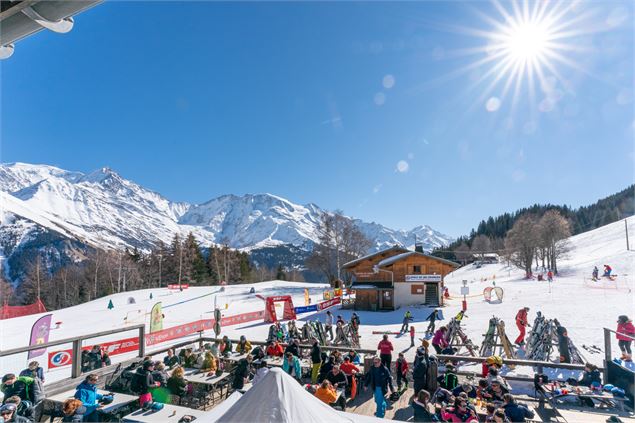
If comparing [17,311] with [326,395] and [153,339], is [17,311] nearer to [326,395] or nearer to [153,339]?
[153,339]

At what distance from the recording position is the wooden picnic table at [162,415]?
726 cm

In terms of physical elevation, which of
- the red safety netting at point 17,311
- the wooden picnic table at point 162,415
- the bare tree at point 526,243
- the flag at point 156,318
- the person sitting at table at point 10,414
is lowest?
the red safety netting at point 17,311

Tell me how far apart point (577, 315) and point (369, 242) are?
34.7 metres

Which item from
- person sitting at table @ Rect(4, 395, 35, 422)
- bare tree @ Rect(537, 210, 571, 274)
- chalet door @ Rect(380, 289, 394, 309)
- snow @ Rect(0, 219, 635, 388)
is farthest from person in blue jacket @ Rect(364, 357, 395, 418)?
bare tree @ Rect(537, 210, 571, 274)

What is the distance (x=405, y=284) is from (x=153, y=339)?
24019mm

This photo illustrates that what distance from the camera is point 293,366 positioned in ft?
34.4

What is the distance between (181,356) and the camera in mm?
12508

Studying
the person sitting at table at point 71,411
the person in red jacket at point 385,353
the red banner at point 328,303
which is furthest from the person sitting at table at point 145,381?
the red banner at point 328,303

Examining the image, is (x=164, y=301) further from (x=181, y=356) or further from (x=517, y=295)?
(x=517, y=295)

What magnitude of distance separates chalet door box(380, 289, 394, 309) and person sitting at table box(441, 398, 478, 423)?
26.7m

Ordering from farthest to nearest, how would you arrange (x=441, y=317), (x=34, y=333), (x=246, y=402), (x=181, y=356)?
(x=441, y=317) < (x=34, y=333) < (x=181, y=356) < (x=246, y=402)

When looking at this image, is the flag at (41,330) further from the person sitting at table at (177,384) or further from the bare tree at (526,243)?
the bare tree at (526,243)

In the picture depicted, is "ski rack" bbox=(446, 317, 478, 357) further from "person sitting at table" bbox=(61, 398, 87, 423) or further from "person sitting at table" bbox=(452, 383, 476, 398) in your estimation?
"person sitting at table" bbox=(61, 398, 87, 423)

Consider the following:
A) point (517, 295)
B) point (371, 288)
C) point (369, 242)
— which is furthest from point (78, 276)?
point (517, 295)
